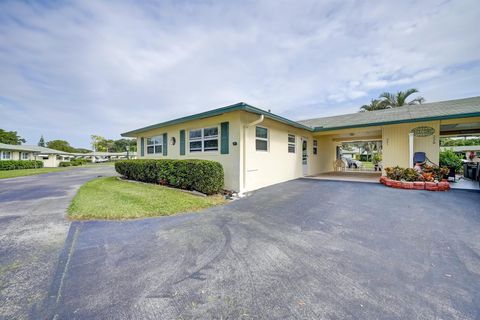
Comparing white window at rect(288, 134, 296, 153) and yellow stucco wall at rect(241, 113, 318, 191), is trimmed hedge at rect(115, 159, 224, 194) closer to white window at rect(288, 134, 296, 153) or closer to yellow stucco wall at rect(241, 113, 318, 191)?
yellow stucco wall at rect(241, 113, 318, 191)

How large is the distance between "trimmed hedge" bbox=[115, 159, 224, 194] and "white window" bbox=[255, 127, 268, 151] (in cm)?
193

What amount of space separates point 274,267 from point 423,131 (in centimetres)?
1027

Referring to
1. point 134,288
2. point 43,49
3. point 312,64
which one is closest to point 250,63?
point 312,64

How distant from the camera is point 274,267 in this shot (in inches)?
95.3

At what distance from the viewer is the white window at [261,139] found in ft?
25.5

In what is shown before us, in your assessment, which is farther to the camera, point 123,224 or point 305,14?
point 305,14

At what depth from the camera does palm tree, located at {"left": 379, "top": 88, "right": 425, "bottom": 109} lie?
18152mm

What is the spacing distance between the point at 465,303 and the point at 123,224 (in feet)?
16.8

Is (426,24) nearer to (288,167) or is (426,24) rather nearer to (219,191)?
(288,167)

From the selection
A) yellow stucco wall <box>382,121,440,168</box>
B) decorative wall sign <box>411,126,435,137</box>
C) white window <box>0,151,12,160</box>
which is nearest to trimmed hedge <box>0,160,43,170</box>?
white window <box>0,151,12,160</box>

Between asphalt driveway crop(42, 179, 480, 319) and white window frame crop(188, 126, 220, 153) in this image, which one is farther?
white window frame crop(188, 126, 220, 153)

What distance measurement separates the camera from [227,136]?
730cm

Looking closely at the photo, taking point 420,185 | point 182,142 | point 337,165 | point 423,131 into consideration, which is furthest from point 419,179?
point 182,142

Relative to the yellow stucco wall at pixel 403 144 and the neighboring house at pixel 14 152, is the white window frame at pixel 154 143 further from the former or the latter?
the neighboring house at pixel 14 152
